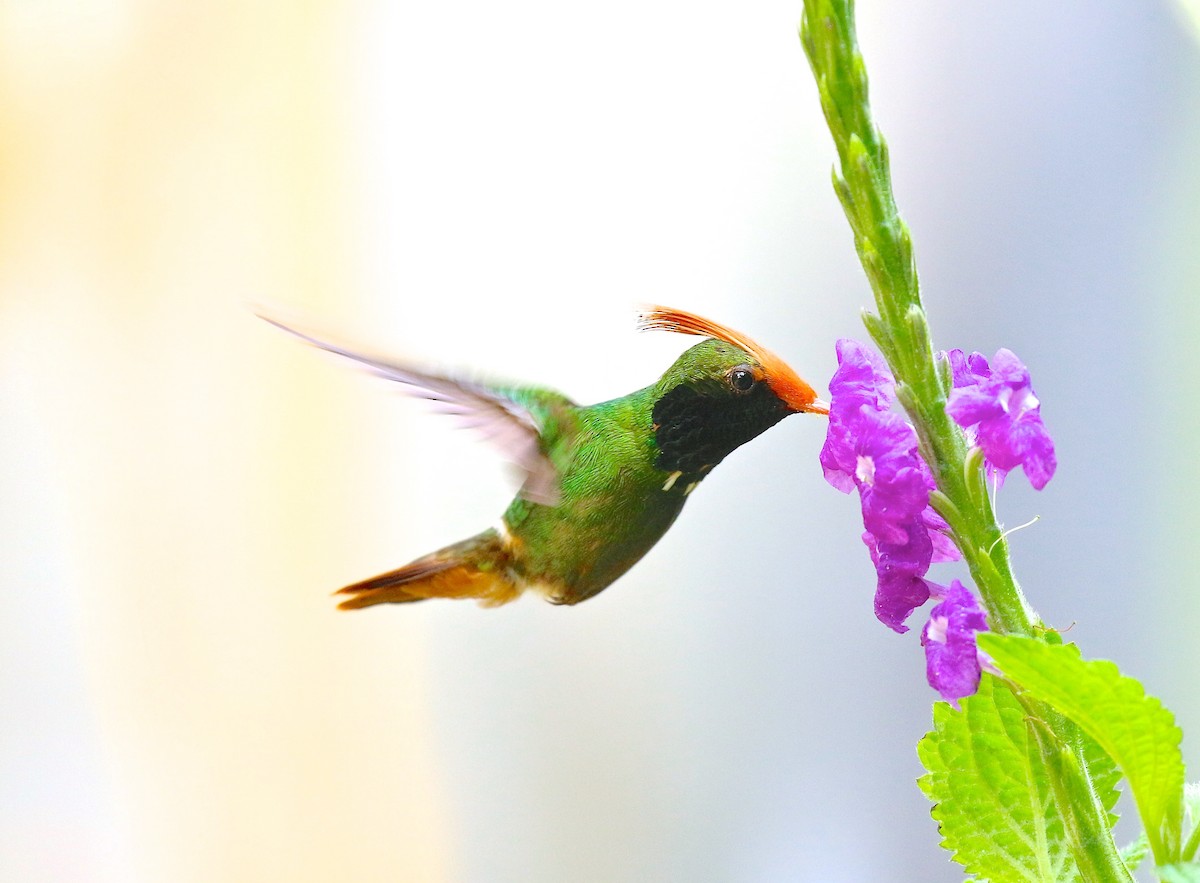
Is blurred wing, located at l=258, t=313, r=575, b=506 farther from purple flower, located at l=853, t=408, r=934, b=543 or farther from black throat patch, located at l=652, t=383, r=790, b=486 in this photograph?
purple flower, located at l=853, t=408, r=934, b=543

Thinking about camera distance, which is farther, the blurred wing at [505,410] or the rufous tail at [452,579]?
the rufous tail at [452,579]

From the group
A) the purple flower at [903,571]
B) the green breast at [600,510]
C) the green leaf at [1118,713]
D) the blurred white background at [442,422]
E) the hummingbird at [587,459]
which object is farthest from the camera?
the blurred white background at [442,422]

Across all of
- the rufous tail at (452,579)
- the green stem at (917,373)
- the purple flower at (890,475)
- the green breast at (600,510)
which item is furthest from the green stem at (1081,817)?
the rufous tail at (452,579)

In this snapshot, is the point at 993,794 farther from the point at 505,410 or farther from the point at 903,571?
the point at 505,410

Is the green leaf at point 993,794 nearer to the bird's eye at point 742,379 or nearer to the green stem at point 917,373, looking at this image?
the green stem at point 917,373

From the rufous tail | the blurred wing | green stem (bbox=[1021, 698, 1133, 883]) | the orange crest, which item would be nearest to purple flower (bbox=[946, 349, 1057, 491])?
green stem (bbox=[1021, 698, 1133, 883])

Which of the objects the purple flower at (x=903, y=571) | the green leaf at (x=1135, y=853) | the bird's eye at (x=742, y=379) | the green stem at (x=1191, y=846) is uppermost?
the bird's eye at (x=742, y=379)

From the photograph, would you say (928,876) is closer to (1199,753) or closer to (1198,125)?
(1199,753)
